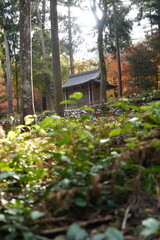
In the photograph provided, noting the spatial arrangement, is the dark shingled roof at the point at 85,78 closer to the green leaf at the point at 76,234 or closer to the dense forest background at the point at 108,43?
the dense forest background at the point at 108,43

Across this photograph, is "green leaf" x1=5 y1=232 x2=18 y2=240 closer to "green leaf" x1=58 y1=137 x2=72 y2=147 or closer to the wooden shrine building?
"green leaf" x1=58 y1=137 x2=72 y2=147

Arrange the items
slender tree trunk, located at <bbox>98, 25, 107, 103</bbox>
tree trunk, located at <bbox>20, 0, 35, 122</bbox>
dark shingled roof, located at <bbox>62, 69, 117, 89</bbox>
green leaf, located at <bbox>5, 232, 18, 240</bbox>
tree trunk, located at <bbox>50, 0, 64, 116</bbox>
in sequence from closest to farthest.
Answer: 1. green leaf, located at <bbox>5, 232, 18, 240</bbox>
2. tree trunk, located at <bbox>20, 0, 35, 122</bbox>
3. tree trunk, located at <bbox>50, 0, 64, 116</bbox>
4. slender tree trunk, located at <bbox>98, 25, 107, 103</bbox>
5. dark shingled roof, located at <bbox>62, 69, 117, 89</bbox>

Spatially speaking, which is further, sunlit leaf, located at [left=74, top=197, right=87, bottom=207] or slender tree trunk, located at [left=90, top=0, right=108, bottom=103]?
slender tree trunk, located at [left=90, top=0, right=108, bottom=103]

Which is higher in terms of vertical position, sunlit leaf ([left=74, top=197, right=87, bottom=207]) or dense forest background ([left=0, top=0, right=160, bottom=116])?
dense forest background ([left=0, top=0, right=160, bottom=116])

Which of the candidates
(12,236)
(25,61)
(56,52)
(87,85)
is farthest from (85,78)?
(12,236)

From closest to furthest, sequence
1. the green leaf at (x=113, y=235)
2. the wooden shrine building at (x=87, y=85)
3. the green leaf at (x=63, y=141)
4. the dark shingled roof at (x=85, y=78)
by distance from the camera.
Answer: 1. the green leaf at (x=113, y=235)
2. the green leaf at (x=63, y=141)
3. the dark shingled roof at (x=85, y=78)
4. the wooden shrine building at (x=87, y=85)

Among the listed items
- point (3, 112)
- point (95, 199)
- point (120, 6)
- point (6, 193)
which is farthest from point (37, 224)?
point (3, 112)

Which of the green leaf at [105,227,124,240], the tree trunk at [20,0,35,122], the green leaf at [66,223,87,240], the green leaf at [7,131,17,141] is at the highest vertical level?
the tree trunk at [20,0,35,122]

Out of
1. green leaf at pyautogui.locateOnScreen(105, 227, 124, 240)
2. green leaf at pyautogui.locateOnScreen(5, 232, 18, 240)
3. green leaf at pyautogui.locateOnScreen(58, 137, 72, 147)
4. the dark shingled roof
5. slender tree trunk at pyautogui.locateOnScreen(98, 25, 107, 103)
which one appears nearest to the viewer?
green leaf at pyautogui.locateOnScreen(105, 227, 124, 240)

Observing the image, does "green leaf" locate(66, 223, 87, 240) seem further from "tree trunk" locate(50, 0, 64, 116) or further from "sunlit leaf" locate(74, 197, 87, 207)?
"tree trunk" locate(50, 0, 64, 116)

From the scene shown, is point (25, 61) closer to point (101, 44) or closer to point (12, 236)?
point (12, 236)

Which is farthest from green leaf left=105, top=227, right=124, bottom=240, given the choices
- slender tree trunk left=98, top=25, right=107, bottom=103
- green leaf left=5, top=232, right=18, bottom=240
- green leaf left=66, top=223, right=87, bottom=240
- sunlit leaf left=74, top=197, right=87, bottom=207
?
slender tree trunk left=98, top=25, right=107, bottom=103

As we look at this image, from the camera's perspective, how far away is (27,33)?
21.2ft

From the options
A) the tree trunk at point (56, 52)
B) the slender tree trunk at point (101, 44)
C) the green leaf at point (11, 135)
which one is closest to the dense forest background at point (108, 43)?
the slender tree trunk at point (101, 44)
